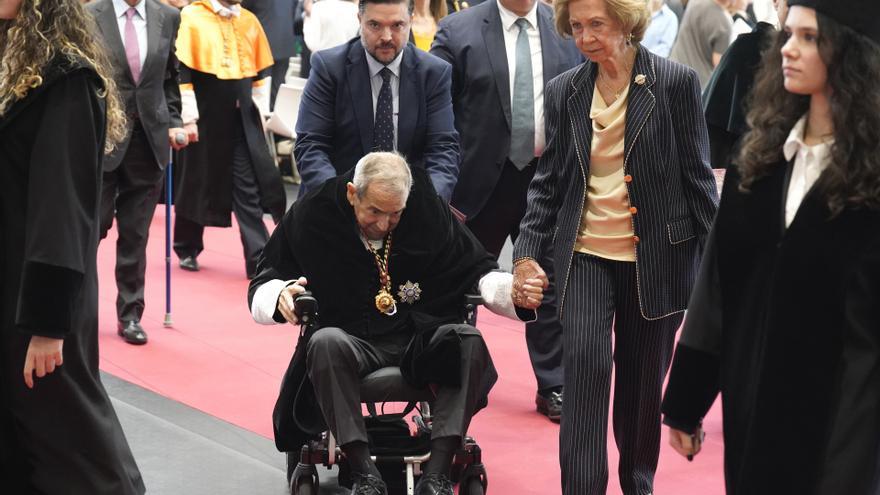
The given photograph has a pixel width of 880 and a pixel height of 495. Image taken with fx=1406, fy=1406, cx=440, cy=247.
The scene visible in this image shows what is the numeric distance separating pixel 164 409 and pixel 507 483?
62.7 inches

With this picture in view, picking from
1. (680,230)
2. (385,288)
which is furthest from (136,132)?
(680,230)

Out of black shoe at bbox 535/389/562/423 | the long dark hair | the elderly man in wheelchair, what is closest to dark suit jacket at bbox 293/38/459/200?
the elderly man in wheelchair

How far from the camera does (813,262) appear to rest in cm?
276

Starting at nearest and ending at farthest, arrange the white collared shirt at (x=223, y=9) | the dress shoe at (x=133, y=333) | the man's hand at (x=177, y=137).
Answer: the dress shoe at (x=133, y=333) < the man's hand at (x=177, y=137) < the white collared shirt at (x=223, y=9)

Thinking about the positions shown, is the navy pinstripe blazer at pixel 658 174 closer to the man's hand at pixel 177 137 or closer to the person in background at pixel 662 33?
the man's hand at pixel 177 137

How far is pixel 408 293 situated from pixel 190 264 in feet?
13.8

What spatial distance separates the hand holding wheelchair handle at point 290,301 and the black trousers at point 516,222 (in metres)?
1.50

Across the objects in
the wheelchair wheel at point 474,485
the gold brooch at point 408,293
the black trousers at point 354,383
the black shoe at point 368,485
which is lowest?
the wheelchair wheel at point 474,485

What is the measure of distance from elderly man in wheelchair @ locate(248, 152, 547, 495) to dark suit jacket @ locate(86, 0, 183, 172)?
231cm

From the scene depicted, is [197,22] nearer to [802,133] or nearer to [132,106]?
[132,106]

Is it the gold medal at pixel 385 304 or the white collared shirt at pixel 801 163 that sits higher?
the white collared shirt at pixel 801 163

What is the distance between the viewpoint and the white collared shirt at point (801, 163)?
9.29 feet

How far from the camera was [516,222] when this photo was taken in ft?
19.2

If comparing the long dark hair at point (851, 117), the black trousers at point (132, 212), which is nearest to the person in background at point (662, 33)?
the black trousers at point (132, 212)
